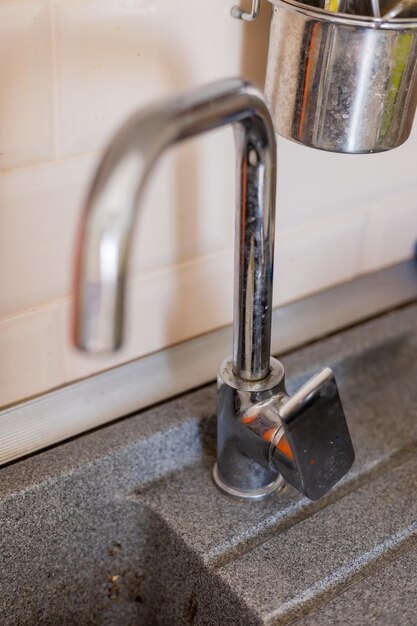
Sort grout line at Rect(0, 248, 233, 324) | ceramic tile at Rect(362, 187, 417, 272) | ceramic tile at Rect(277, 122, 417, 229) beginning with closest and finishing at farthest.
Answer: grout line at Rect(0, 248, 233, 324) < ceramic tile at Rect(277, 122, 417, 229) < ceramic tile at Rect(362, 187, 417, 272)

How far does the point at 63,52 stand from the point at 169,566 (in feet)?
1.26

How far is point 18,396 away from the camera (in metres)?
0.67

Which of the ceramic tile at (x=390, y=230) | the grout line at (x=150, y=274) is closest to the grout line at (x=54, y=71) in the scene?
the grout line at (x=150, y=274)

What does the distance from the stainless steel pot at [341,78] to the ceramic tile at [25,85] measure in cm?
16

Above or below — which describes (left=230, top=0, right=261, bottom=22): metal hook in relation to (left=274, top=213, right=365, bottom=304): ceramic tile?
above

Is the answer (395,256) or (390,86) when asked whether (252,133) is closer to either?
(390,86)

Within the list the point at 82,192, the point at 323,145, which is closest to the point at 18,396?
the point at 82,192

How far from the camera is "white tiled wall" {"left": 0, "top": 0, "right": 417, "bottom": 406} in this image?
22.7 inches

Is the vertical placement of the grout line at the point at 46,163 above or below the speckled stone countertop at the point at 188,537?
above

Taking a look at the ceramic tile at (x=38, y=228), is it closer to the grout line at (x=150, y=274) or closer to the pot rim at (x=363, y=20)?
the grout line at (x=150, y=274)

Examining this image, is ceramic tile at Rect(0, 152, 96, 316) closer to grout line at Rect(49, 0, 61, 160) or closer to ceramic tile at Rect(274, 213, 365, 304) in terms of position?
grout line at Rect(49, 0, 61, 160)

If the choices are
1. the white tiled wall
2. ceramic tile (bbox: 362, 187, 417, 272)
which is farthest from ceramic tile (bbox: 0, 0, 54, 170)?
ceramic tile (bbox: 362, 187, 417, 272)

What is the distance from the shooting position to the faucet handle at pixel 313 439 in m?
0.56

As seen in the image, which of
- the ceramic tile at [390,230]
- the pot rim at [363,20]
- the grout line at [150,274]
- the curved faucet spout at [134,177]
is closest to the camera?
the curved faucet spout at [134,177]
